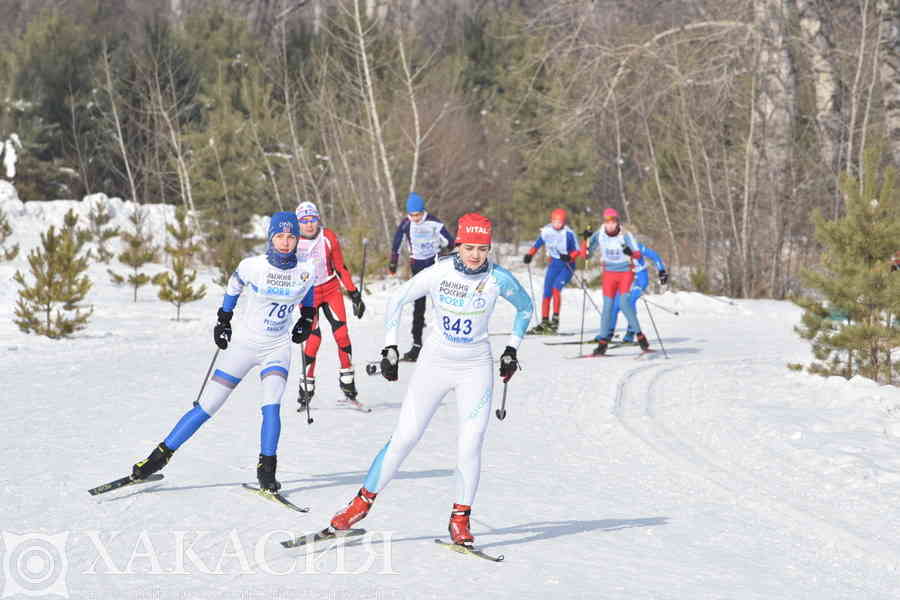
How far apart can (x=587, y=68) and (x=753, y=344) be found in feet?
34.0

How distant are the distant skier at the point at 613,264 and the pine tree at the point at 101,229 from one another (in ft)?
57.9

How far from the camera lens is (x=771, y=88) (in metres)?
25.4

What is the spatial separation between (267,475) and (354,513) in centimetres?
113

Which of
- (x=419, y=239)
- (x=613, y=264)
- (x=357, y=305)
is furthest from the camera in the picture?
(x=613, y=264)

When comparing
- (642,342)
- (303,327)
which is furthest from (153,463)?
(642,342)

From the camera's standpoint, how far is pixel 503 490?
7762 mm

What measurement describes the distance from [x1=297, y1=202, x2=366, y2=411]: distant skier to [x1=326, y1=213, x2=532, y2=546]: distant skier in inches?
150

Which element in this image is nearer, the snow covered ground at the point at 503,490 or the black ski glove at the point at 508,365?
the snow covered ground at the point at 503,490

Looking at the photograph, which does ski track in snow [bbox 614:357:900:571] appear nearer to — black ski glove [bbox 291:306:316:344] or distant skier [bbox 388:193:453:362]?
distant skier [bbox 388:193:453:362]

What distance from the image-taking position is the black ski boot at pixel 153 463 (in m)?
7.16

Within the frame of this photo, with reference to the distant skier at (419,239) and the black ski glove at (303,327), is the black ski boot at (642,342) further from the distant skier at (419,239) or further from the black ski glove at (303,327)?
the black ski glove at (303,327)

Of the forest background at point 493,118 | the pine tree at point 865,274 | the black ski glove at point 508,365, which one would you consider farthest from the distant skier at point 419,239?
the forest background at point 493,118

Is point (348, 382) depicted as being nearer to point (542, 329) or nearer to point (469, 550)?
point (469, 550)

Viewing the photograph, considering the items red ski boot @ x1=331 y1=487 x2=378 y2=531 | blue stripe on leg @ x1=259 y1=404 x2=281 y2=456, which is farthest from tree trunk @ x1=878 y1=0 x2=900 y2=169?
red ski boot @ x1=331 y1=487 x2=378 y2=531
